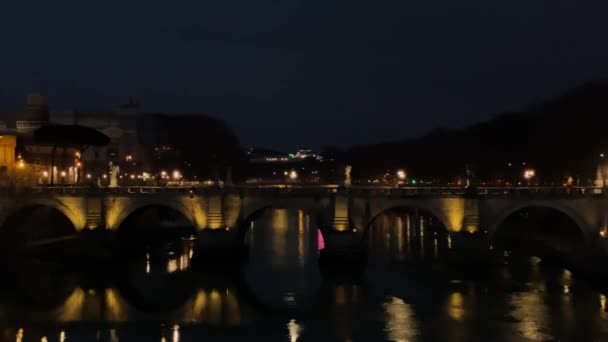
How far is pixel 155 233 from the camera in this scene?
62.7 metres

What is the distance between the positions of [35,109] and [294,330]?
225 ft

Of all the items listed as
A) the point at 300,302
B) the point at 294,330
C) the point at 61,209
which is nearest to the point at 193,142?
the point at 61,209

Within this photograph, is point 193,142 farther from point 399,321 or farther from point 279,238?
point 399,321

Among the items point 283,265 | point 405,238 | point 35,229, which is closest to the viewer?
point 283,265

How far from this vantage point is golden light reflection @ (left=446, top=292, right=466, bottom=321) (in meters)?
33.3

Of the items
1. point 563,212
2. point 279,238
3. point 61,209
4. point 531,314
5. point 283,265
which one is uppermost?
point 61,209

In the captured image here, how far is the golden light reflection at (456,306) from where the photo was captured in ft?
109

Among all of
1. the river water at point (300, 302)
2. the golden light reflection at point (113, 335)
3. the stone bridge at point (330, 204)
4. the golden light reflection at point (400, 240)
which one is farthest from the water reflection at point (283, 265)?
the golden light reflection at point (113, 335)

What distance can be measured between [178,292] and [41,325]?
866 cm

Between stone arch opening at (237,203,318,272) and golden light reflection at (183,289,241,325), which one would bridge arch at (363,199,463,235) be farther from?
golden light reflection at (183,289,241,325)

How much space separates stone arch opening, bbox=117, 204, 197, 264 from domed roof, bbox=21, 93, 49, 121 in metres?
26.2

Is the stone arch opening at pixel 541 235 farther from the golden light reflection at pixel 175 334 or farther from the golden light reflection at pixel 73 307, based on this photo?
the golden light reflection at pixel 73 307

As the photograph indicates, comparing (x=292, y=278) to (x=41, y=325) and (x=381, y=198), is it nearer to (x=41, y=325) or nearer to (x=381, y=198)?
(x=381, y=198)

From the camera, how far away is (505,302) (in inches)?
1403
